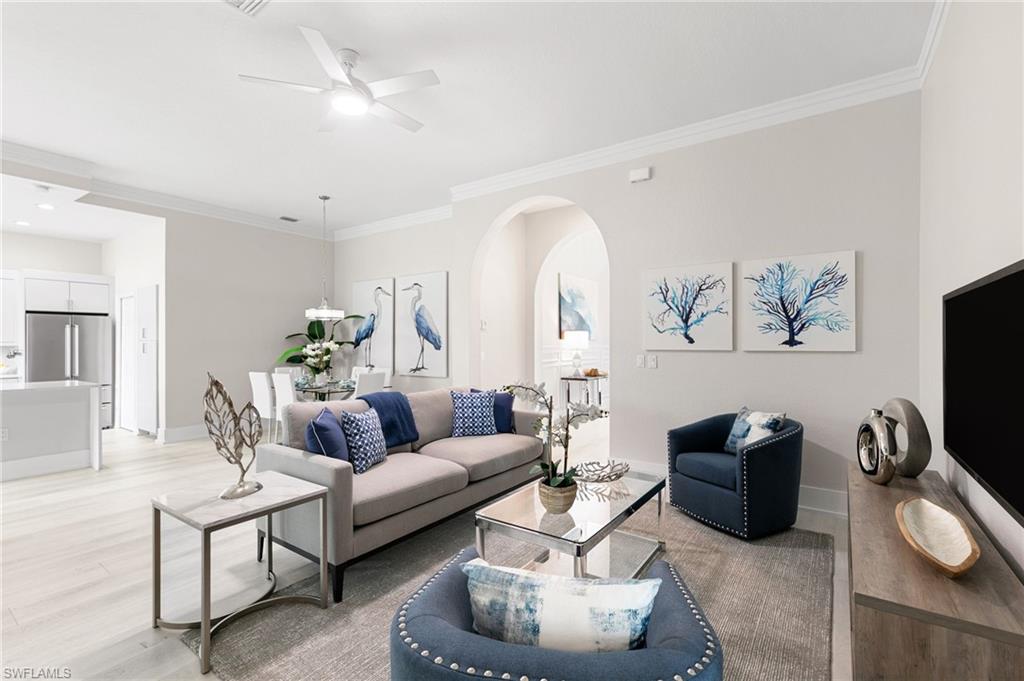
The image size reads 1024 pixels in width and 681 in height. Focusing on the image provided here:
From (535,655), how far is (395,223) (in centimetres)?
656

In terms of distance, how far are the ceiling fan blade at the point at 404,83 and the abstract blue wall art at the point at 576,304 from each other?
17.5 feet

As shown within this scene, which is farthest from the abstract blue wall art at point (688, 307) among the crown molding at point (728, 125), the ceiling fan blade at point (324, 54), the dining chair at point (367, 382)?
the dining chair at point (367, 382)

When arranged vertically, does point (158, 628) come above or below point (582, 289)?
below

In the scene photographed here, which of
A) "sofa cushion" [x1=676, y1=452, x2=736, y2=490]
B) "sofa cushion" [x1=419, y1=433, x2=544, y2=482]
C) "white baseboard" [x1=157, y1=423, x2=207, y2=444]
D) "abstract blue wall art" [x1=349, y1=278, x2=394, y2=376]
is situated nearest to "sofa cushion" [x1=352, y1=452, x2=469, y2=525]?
"sofa cushion" [x1=419, y1=433, x2=544, y2=482]

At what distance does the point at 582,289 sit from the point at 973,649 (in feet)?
24.7

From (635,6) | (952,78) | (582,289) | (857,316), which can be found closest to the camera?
(952,78)

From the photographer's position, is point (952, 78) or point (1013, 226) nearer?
point (1013, 226)

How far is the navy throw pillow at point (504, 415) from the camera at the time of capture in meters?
4.06

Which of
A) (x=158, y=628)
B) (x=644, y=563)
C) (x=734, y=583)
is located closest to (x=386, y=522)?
(x=158, y=628)

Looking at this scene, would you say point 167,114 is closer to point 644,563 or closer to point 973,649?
point 644,563

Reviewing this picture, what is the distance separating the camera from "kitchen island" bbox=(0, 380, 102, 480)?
4.36 metres

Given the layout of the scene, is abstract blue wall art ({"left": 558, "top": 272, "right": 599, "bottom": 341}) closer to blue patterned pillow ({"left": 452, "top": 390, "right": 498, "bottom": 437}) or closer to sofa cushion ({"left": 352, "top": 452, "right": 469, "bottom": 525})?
blue patterned pillow ({"left": 452, "top": 390, "right": 498, "bottom": 437})

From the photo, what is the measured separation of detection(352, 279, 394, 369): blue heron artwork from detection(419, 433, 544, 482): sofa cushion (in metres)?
3.29

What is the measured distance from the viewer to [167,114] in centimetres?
365
